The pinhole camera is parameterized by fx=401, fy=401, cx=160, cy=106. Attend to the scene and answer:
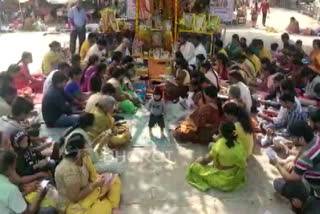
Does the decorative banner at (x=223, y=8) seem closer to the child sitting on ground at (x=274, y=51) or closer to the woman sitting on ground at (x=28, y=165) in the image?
the child sitting on ground at (x=274, y=51)

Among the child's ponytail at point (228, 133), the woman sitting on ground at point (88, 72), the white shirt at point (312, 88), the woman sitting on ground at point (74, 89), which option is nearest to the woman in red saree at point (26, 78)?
the woman sitting on ground at point (88, 72)

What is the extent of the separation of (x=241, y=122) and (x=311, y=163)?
140cm

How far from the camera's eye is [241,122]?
5777mm

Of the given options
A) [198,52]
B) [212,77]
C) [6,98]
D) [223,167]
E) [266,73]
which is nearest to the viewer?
[223,167]

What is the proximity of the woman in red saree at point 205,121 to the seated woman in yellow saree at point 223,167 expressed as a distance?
40.4 inches

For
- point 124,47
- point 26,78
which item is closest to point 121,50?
point 124,47

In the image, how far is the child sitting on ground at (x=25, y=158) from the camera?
15.5 ft

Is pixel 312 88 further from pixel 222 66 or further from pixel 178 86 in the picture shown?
pixel 178 86

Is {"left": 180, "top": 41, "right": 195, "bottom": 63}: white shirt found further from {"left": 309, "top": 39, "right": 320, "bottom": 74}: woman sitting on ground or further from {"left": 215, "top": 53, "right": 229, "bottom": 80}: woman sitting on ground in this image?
{"left": 309, "top": 39, "right": 320, "bottom": 74}: woman sitting on ground

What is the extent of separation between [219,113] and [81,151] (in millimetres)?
2911

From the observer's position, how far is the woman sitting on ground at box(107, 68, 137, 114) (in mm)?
7753

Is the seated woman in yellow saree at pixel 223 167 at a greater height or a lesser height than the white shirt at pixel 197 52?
lesser

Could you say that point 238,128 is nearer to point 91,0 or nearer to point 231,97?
point 231,97

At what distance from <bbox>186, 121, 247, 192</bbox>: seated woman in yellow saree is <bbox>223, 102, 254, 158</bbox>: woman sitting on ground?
0.43m
